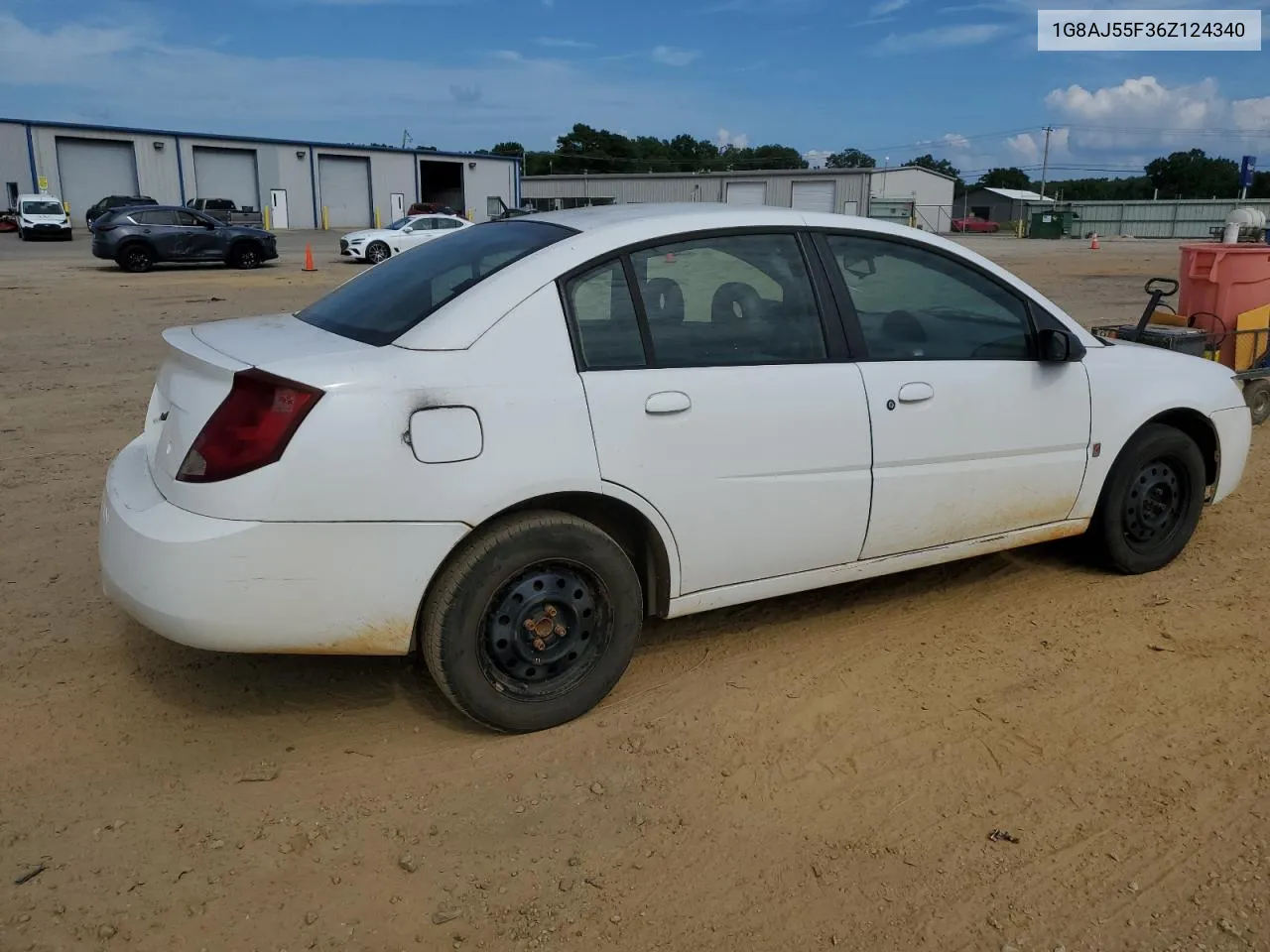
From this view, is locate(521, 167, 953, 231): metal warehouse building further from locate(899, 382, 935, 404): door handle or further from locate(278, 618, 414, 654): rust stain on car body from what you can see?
locate(278, 618, 414, 654): rust stain on car body

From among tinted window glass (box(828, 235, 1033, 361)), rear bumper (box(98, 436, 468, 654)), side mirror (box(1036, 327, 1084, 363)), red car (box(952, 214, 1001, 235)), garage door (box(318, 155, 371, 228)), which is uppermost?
garage door (box(318, 155, 371, 228))

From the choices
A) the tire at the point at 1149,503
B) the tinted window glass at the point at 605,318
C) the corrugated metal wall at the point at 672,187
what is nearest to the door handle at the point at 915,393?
the tinted window glass at the point at 605,318

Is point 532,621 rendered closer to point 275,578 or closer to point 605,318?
point 275,578

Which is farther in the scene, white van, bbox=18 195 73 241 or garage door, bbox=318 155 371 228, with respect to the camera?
garage door, bbox=318 155 371 228

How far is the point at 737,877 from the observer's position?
271 cm

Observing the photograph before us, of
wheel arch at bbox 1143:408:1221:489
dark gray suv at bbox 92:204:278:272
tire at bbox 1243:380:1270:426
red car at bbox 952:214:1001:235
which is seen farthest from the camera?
red car at bbox 952:214:1001:235

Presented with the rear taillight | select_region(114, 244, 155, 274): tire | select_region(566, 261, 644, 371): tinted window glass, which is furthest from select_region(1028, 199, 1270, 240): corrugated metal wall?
the rear taillight

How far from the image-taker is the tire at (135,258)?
2362 centimetres

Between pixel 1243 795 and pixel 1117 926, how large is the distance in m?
0.82

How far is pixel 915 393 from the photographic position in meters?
3.82

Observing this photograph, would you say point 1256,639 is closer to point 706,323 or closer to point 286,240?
point 706,323

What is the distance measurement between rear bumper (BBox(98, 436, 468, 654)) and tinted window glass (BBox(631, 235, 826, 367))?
1027mm

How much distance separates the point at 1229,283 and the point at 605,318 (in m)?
6.73

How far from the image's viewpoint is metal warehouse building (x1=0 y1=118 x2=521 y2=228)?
49.5 metres
